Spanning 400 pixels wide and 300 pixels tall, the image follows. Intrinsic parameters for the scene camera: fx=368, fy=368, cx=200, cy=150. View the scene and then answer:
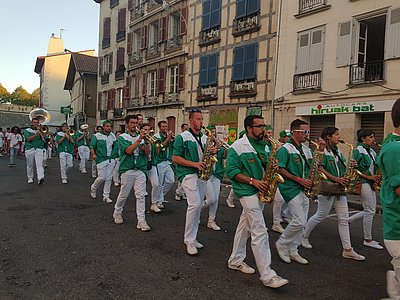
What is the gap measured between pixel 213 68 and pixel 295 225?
15704mm

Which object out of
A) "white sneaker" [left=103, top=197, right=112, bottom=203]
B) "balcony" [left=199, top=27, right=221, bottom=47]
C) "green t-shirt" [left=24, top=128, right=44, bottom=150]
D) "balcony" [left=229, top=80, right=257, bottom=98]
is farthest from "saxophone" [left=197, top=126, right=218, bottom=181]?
"balcony" [left=199, top=27, right=221, bottom=47]

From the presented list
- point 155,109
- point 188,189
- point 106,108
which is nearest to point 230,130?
point 155,109

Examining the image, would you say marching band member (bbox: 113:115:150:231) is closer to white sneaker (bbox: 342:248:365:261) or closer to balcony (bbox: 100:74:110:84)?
white sneaker (bbox: 342:248:365:261)

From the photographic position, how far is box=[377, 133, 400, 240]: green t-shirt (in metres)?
2.82

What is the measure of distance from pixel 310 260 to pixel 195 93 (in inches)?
653

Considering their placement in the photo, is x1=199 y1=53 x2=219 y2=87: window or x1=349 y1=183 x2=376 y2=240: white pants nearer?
x1=349 y1=183 x2=376 y2=240: white pants

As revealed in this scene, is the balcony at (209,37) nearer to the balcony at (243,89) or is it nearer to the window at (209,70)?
the window at (209,70)

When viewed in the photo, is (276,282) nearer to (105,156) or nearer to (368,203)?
(368,203)

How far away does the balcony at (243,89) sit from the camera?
17.0 meters

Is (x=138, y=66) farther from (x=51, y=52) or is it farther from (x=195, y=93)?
(x=51, y=52)

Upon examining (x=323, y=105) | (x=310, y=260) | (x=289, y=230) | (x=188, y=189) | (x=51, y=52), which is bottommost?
(x=310, y=260)

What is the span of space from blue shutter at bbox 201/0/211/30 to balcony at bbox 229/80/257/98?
407cm

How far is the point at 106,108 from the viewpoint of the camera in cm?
3145

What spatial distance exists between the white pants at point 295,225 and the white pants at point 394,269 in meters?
1.45
